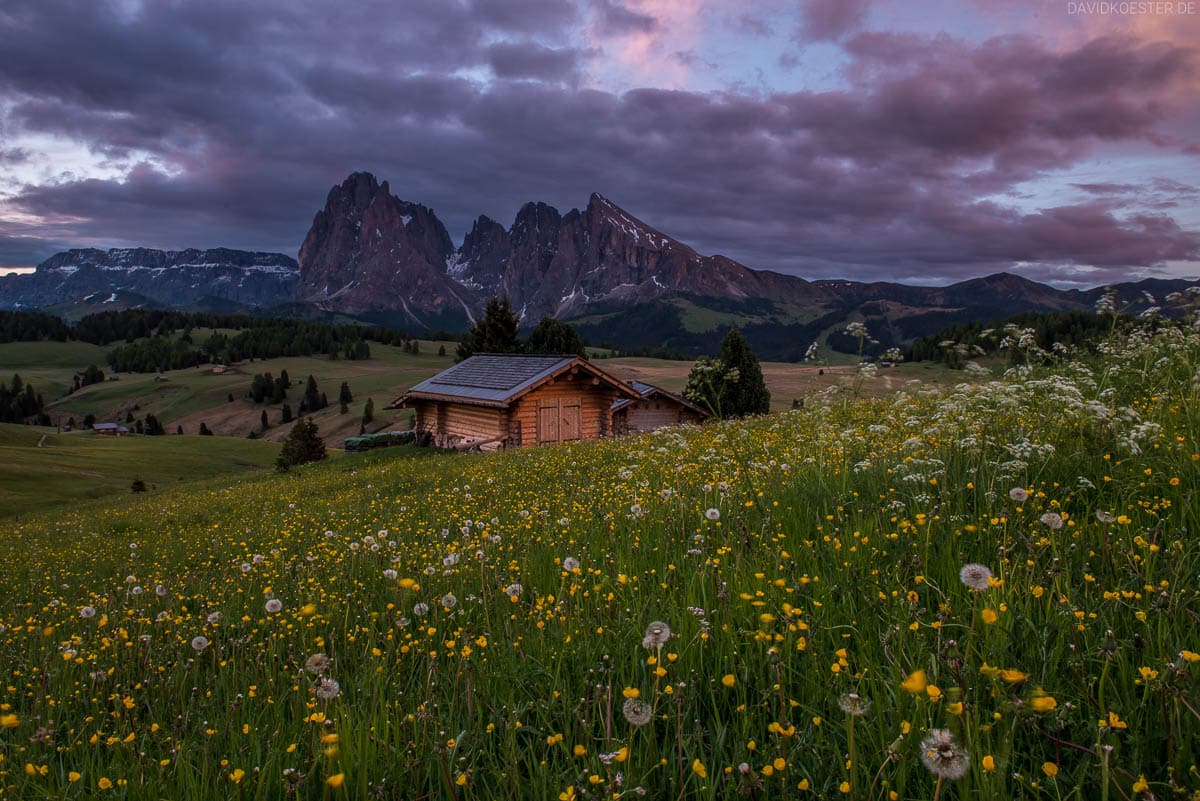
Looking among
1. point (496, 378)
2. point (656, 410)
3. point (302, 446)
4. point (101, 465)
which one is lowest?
point (101, 465)

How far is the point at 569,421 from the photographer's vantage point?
38125mm

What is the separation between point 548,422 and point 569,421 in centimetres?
173

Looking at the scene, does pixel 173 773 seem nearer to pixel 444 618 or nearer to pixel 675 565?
pixel 444 618

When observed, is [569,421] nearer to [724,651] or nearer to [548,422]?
[548,422]


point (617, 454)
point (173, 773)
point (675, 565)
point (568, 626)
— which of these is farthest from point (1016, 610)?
point (617, 454)

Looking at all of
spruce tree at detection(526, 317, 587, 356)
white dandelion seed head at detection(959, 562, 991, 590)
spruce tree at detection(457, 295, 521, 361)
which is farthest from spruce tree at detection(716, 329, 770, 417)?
white dandelion seed head at detection(959, 562, 991, 590)

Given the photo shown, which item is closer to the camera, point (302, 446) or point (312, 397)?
point (302, 446)

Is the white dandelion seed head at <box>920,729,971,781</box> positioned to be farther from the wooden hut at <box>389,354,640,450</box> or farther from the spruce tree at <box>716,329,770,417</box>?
the spruce tree at <box>716,329,770,417</box>

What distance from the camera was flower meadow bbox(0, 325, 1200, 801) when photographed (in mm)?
2381

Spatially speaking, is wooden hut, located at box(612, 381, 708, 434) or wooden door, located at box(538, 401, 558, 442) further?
wooden hut, located at box(612, 381, 708, 434)

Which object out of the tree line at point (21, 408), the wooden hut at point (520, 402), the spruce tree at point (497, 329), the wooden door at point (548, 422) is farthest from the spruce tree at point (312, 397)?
the wooden door at point (548, 422)

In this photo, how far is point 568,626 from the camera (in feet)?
12.6

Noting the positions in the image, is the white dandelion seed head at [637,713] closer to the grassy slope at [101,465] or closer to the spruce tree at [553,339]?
the grassy slope at [101,465]

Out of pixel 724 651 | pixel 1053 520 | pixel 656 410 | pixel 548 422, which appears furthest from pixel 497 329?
pixel 1053 520
